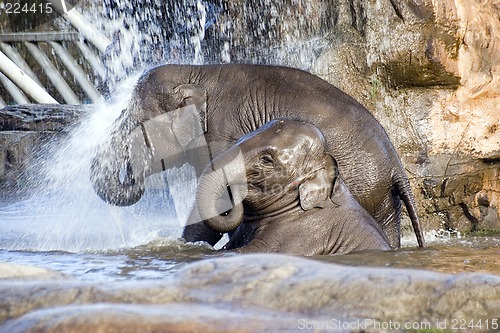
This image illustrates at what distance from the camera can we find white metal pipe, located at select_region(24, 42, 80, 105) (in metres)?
18.8

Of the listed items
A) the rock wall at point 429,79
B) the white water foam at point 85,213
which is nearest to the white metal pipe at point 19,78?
the white water foam at point 85,213

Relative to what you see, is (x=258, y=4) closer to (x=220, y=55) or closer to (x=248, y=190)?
(x=220, y=55)

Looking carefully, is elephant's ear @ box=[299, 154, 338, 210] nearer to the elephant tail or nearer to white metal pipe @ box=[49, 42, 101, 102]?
the elephant tail

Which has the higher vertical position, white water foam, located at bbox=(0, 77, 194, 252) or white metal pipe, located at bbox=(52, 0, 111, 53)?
white metal pipe, located at bbox=(52, 0, 111, 53)

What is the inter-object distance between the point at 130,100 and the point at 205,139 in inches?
32.5

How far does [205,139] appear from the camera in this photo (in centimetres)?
860

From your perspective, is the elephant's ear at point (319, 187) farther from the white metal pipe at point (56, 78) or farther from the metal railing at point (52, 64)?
the white metal pipe at point (56, 78)

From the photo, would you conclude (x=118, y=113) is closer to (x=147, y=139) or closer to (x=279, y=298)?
(x=147, y=139)

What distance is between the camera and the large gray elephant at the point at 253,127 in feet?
27.7

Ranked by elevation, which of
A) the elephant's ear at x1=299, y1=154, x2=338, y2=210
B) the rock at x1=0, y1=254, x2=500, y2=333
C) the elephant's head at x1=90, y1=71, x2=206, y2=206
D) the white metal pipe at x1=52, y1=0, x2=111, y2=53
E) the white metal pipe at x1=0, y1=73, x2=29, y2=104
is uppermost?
the white metal pipe at x1=52, y1=0, x2=111, y2=53

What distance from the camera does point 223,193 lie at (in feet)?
23.6

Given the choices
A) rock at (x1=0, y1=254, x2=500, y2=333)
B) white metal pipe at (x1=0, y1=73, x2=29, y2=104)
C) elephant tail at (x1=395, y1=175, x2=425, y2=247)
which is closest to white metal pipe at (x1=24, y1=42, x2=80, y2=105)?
white metal pipe at (x1=0, y1=73, x2=29, y2=104)

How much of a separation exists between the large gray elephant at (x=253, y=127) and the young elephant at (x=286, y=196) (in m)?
0.95

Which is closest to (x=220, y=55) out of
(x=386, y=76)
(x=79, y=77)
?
(x=386, y=76)
